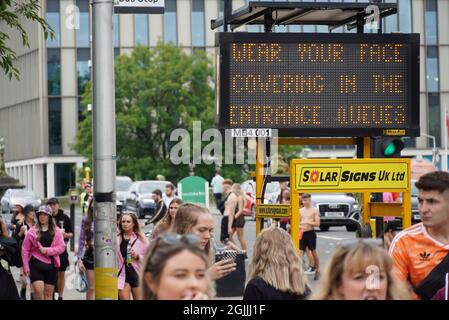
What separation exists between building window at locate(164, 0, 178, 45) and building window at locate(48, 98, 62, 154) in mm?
8974

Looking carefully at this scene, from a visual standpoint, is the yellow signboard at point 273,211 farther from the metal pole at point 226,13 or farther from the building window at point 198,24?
the building window at point 198,24

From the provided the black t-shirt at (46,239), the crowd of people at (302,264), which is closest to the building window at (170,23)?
the black t-shirt at (46,239)

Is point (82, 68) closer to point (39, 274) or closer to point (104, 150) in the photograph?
point (39, 274)

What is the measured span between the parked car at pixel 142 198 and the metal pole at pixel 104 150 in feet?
122

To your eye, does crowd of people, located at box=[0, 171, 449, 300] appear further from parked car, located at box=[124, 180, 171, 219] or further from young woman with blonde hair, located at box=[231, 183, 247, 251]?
parked car, located at box=[124, 180, 171, 219]

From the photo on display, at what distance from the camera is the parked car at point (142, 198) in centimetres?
4797

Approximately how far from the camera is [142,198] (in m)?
48.7
